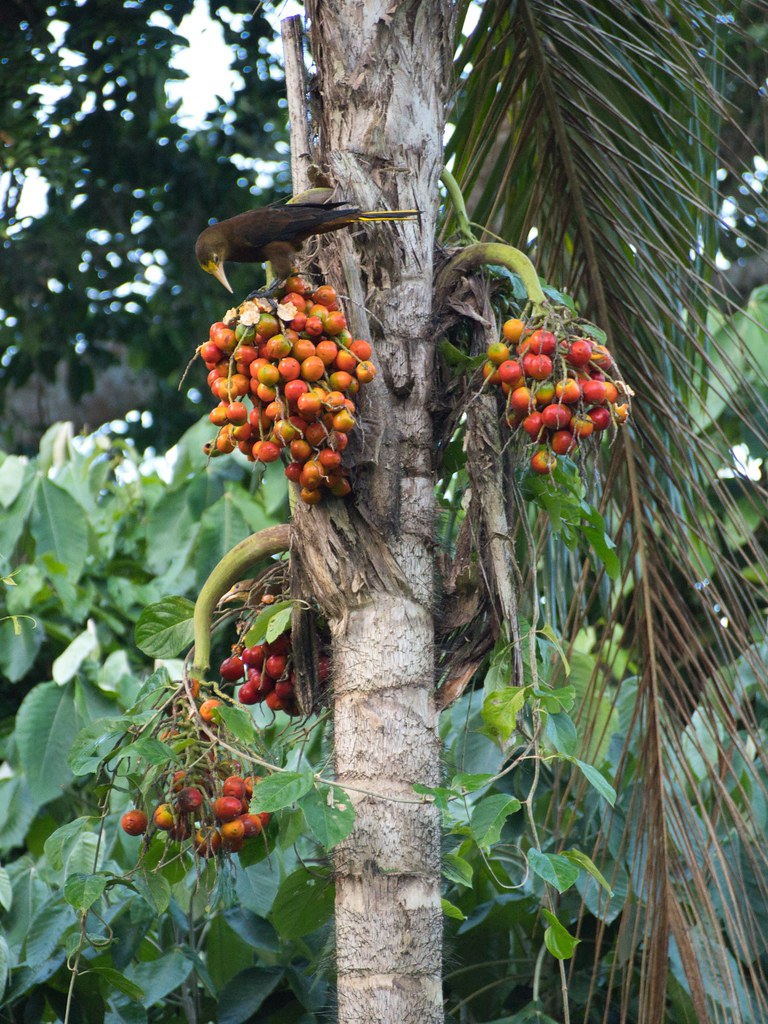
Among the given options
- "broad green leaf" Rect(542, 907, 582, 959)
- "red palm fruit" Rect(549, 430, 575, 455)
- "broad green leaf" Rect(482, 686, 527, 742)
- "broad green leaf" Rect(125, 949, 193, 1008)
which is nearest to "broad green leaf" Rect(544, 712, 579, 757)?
"broad green leaf" Rect(482, 686, 527, 742)

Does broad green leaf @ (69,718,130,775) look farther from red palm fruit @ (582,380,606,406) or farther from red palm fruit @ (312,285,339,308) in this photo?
red palm fruit @ (582,380,606,406)

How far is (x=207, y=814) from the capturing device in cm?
121

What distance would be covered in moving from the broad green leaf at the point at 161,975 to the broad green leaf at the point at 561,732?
2.68 feet

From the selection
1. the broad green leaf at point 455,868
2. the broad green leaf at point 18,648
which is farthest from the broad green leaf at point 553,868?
the broad green leaf at point 18,648

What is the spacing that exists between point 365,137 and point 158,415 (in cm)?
382

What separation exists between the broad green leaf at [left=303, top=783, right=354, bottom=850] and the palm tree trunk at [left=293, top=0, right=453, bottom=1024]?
2.2 inches

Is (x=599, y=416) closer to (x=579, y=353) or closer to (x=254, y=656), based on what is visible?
(x=579, y=353)

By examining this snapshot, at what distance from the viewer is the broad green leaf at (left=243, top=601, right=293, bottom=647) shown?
4.09 ft

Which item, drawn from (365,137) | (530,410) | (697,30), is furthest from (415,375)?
(697,30)

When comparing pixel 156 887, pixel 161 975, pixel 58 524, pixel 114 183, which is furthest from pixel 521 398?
pixel 114 183

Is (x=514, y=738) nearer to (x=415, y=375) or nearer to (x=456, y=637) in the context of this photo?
(x=456, y=637)

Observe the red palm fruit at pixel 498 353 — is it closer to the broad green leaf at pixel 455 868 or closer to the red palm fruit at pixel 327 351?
the red palm fruit at pixel 327 351

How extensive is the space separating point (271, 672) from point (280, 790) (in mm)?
260

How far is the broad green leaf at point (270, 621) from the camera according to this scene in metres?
1.25
